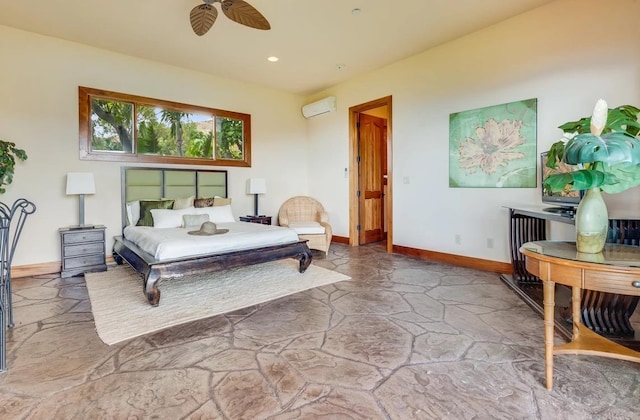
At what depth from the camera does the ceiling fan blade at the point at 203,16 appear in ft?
9.29

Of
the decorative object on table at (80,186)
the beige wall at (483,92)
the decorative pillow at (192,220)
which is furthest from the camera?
the decorative pillow at (192,220)

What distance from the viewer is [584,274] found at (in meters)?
1.44

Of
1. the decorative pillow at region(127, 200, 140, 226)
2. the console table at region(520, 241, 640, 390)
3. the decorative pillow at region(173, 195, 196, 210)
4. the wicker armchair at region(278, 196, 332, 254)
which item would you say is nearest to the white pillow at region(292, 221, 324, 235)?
the wicker armchair at region(278, 196, 332, 254)

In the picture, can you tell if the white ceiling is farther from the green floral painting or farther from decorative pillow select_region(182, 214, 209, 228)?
decorative pillow select_region(182, 214, 209, 228)

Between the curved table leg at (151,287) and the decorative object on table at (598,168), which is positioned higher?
the decorative object on table at (598,168)

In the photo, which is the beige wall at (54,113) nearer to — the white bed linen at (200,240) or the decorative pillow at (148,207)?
the decorative pillow at (148,207)

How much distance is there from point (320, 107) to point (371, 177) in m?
1.71

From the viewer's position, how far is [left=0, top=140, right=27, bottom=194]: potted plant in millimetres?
3412

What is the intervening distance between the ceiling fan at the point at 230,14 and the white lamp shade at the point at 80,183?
246 cm

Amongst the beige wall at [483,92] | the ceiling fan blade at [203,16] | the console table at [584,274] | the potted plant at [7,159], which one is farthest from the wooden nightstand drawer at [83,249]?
the console table at [584,274]

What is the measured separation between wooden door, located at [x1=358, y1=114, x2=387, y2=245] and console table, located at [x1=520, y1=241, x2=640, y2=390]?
4.22 metres

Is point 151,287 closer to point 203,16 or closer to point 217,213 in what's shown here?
point 217,213

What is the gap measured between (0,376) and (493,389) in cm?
279

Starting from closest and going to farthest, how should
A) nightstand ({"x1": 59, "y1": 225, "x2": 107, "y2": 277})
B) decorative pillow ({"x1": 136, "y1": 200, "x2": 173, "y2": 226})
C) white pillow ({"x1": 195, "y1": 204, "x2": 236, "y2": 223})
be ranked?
1. nightstand ({"x1": 59, "y1": 225, "x2": 107, "y2": 277})
2. decorative pillow ({"x1": 136, "y1": 200, "x2": 173, "y2": 226})
3. white pillow ({"x1": 195, "y1": 204, "x2": 236, "y2": 223})
